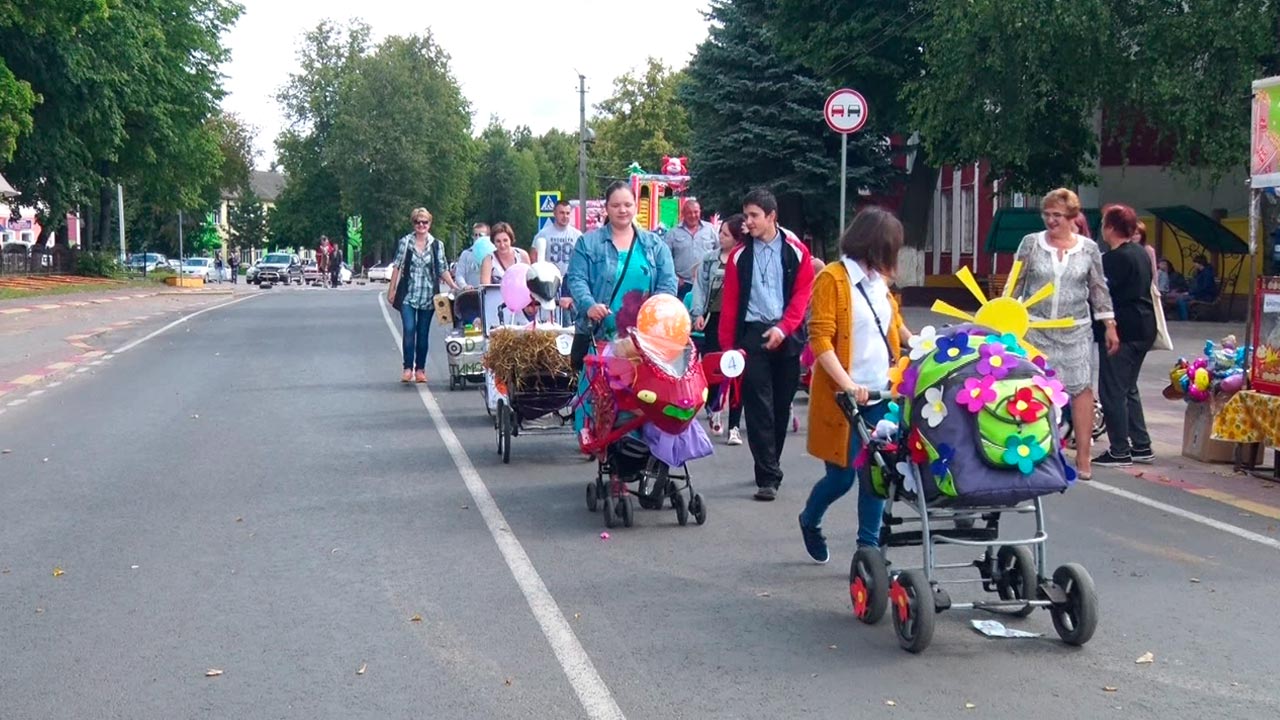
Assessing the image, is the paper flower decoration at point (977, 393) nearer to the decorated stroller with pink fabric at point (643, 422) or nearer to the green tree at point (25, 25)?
the decorated stroller with pink fabric at point (643, 422)

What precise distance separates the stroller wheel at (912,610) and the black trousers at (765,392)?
321cm

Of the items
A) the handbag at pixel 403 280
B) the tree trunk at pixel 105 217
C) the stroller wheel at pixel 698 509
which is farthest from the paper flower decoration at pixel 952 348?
the tree trunk at pixel 105 217

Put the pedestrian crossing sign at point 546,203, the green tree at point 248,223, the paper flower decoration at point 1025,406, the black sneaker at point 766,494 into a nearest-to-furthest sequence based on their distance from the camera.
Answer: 1. the paper flower decoration at point 1025,406
2. the black sneaker at point 766,494
3. the pedestrian crossing sign at point 546,203
4. the green tree at point 248,223

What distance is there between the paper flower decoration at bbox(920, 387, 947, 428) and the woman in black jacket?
5.45 m

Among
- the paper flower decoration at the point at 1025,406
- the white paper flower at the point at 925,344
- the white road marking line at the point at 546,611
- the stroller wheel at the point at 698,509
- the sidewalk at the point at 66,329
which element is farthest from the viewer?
the sidewalk at the point at 66,329

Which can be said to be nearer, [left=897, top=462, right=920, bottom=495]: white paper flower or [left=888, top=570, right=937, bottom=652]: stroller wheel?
[left=888, top=570, right=937, bottom=652]: stroller wheel

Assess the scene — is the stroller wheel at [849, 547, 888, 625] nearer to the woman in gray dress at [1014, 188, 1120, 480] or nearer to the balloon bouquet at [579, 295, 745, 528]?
the balloon bouquet at [579, 295, 745, 528]

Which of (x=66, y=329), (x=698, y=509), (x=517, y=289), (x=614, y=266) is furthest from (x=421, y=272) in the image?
(x=66, y=329)

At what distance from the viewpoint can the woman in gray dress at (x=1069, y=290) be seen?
994cm

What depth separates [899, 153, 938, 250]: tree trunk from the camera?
A: 36625mm

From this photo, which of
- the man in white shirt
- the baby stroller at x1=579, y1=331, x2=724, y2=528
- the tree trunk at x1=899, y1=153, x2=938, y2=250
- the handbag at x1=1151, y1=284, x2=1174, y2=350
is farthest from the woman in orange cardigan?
the tree trunk at x1=899, y1=153, x2=938, y2=250

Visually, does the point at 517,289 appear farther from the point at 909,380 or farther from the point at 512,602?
the point at 909,380

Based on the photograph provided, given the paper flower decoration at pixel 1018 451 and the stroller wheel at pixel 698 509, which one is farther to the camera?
the stroller wheel at pixel 698 509

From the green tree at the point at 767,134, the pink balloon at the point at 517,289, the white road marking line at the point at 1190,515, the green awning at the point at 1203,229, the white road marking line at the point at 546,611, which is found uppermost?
the green tree at the point at 767,134
